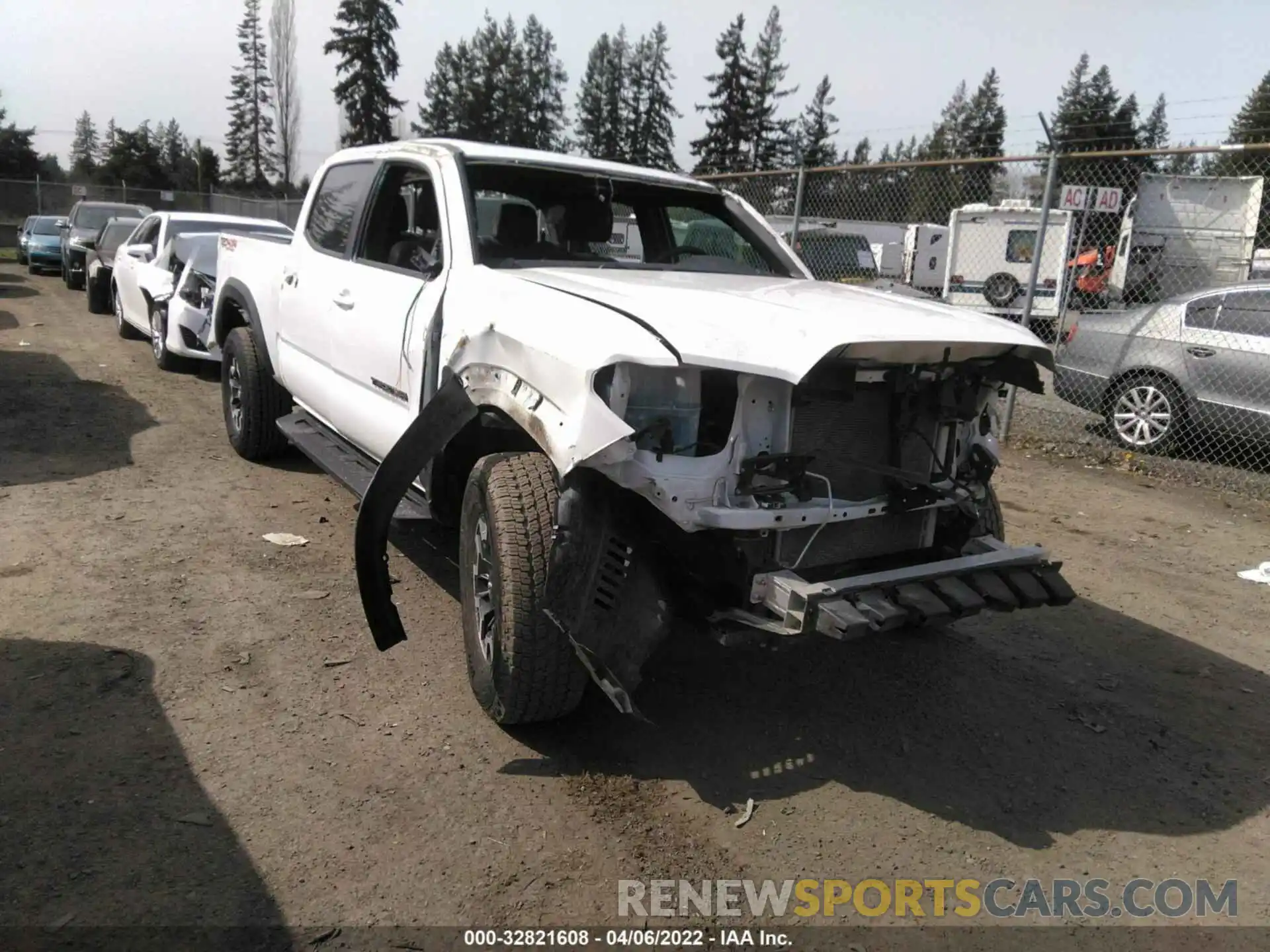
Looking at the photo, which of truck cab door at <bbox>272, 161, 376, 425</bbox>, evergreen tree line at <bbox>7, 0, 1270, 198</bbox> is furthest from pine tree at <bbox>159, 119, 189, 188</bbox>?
truck cab door at <bbox>272, 161, 376, 425</bbox>

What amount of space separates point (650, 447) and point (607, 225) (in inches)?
86.3

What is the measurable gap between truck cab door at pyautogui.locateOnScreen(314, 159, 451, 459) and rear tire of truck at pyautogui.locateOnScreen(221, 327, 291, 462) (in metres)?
1.35

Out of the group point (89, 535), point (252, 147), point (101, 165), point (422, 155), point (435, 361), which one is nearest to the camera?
point (435, 361)

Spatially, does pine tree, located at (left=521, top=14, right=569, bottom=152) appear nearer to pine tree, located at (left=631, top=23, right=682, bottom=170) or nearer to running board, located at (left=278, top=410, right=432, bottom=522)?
pine tree, located at (left=631, top=23, right=682, bottom=170)

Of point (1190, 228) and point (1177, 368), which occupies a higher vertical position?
point (1190, 228)

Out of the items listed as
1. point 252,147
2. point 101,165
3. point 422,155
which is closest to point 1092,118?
point 252,147

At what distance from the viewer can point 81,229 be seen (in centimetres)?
1950

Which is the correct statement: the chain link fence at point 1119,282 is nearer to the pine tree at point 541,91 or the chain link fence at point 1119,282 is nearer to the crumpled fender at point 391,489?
the crumpled fender at point 391,489

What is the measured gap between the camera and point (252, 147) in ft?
231

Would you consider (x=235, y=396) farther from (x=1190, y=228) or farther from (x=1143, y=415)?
(x=1190, y=228)

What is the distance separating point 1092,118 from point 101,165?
210 feet

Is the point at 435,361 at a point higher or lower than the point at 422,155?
lower

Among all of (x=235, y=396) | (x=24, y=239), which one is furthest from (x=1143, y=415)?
(x=24, y=239)

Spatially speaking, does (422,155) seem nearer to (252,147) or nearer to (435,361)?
(435,361)
